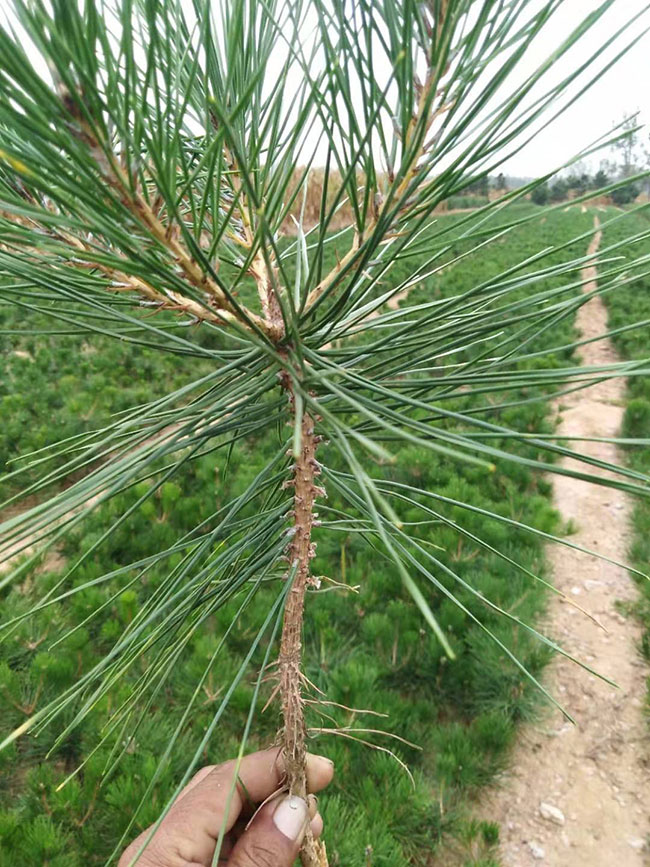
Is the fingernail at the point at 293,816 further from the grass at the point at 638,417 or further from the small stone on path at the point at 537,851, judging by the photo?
the small stone on path at the point at 537,851

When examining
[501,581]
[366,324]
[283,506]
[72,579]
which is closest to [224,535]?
[283,506]

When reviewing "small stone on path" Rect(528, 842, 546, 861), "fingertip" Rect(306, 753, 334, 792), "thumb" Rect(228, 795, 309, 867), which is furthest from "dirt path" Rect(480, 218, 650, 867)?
"thumb" Rect(228, 795, 309, 867)

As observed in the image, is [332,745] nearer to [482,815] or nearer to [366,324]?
[482,815]

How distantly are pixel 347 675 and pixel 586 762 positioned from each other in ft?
2.27

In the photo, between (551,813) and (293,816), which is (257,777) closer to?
(293,816)

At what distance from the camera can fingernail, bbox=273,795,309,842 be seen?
673 mm

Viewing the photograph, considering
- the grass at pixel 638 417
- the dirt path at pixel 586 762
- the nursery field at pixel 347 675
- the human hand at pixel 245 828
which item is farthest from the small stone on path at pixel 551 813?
the human hand at pixel 245 828

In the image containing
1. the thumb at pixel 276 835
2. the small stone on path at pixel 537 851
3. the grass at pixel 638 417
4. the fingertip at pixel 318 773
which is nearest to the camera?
the thumb at pixel 276 835

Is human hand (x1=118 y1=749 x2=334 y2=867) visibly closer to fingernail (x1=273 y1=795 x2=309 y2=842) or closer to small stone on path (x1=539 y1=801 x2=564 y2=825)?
fingernail (x1=273 y1=795 x2=309 y2=842)

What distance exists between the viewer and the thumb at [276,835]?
667mm

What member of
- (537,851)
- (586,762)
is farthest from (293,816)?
(586,762)

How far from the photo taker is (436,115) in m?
0.39

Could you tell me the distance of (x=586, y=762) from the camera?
1.43 m

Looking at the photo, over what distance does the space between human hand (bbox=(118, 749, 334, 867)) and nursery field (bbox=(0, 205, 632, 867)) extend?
0.31 ft
